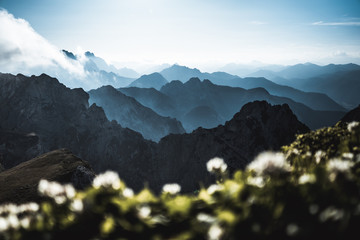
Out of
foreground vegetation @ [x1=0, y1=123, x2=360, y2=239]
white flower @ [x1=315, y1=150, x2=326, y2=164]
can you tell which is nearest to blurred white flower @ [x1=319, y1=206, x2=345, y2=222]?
foreground vegetation @ [x1=0, y1=123, x2=360, y2=239]

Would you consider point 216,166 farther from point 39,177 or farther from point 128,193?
point 39,177

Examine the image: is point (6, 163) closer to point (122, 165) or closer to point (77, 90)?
point (122, 165)

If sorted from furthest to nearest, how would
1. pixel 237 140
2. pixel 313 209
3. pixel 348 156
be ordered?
pixel 237 140 < pixel 348 156 < pixel 313 209

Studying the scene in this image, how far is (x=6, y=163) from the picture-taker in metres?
113

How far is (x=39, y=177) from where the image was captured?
51.2 meters

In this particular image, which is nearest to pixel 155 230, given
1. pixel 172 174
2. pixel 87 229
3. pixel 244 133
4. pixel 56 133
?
pixel 87 229

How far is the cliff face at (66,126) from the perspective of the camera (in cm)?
14925

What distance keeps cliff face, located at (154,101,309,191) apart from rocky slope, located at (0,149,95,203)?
72.8 m

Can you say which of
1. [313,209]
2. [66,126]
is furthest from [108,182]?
[66,126]

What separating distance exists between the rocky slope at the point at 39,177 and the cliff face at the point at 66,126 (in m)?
81.3

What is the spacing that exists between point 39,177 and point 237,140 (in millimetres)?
92012

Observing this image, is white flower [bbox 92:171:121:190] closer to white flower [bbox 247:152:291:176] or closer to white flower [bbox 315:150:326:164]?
white flower [bbox 247:152:291:176]

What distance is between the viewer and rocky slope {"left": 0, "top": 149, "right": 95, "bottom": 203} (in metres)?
41.8

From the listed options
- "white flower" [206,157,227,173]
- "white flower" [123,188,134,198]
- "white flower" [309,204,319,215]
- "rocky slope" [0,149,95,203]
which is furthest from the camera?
"rocky slope" [0,149,95,203]
